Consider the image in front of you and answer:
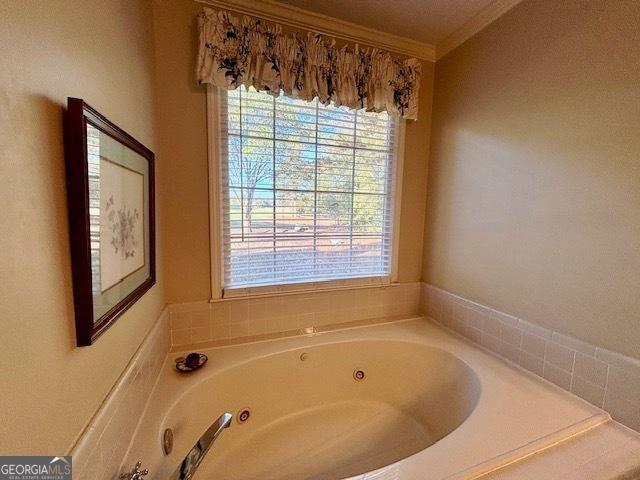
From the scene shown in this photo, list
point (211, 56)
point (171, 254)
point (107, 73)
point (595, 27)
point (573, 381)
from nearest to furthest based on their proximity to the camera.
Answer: point (107, 73) → point (595, 27) → point (573, 381) → point (211, 56) → point (171, 254)

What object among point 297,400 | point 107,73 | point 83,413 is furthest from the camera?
point 297,400

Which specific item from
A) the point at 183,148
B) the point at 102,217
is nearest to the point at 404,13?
the point at 183,148

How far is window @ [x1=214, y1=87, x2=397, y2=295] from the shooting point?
5.18 feet

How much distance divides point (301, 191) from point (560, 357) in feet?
4.90

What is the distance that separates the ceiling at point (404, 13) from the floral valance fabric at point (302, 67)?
14cm

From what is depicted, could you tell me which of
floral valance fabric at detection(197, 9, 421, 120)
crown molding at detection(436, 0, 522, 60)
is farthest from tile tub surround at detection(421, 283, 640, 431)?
crown molding at detection(436, 0, 522, 60)

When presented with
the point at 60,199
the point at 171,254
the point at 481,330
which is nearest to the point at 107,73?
the point at 60,199

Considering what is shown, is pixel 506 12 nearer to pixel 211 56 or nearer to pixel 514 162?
pixel 514 162

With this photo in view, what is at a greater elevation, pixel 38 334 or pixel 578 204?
pixel 578 204

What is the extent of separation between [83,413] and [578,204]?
5.91 ft

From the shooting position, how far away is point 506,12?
144cm

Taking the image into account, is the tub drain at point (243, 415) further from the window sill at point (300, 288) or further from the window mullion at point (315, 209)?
the window mullion at point (315, 209)

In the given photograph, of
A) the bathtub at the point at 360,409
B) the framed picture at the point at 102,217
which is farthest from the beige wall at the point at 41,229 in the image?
the bathtub at the point at 360,409

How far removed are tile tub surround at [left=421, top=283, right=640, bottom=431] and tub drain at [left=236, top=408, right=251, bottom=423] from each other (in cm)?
133
